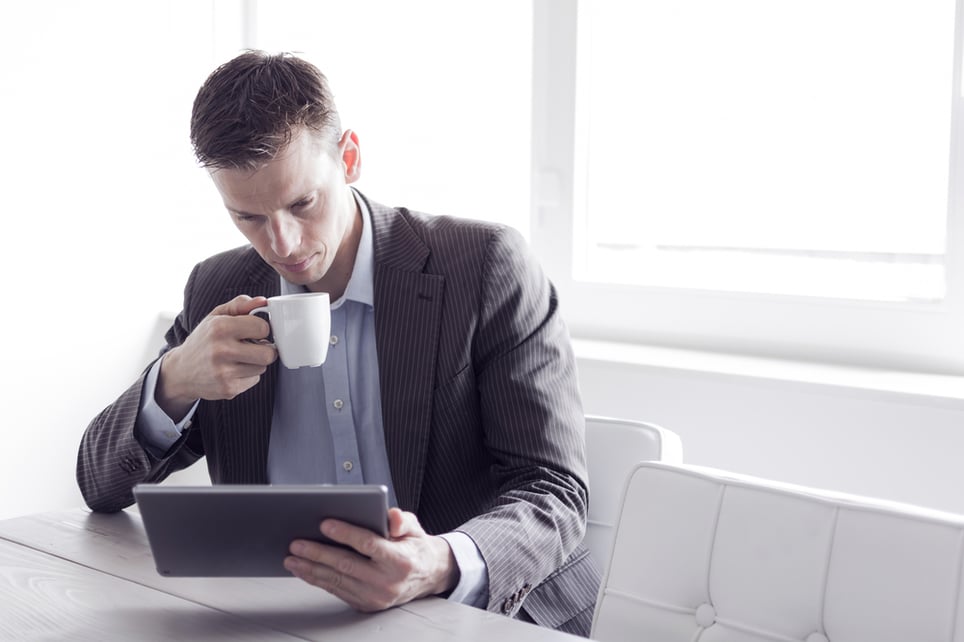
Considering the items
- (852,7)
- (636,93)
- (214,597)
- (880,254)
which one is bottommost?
(214,597)

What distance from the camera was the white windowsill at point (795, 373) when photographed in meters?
1.77

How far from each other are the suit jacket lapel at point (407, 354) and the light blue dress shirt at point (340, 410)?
1.6 inches

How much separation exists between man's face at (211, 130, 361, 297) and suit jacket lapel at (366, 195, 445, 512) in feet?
0.32

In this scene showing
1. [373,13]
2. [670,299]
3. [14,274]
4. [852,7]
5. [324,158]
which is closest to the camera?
[324,158]

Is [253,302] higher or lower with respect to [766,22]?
lower

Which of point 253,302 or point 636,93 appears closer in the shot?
point 253,302

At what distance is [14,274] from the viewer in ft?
8.74

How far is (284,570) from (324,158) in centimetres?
65

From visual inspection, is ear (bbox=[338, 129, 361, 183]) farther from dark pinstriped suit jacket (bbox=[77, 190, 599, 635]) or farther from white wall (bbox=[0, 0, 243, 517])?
white wall (bbox=[0, 0, 243, 517])

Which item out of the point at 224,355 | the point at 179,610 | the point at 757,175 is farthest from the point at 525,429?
the point at 757,175

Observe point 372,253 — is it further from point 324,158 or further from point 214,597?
point 214,597

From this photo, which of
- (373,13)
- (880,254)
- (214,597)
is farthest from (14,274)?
(880,254)

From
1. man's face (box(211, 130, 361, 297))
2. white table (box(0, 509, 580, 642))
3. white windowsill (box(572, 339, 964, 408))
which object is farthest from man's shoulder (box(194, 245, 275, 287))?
white windowsill (box(572, 339, 964, 408))

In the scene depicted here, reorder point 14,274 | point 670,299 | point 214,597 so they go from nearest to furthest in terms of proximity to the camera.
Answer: point 214,597
point 670,299
point 14,274
